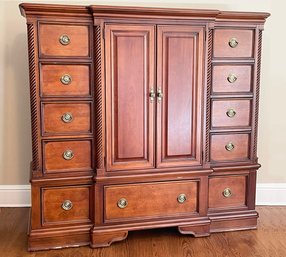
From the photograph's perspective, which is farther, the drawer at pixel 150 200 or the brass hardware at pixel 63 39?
the drawer at pixel 150 200

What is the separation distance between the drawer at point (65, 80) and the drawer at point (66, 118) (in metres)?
0.07

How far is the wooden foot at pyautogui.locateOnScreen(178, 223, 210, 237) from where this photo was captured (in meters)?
2.50

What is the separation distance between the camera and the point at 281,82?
10.0ft

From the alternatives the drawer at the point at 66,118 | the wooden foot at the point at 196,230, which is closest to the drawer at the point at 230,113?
Answer: the wooden foot at the point at 196,230

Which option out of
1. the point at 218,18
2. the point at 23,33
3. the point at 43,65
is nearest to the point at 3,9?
the point at 23,33

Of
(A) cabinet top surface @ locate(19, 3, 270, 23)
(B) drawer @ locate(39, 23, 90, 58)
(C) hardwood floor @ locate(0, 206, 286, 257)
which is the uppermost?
(A) cabinet top surface @ locate(19, 3, 270, 23)

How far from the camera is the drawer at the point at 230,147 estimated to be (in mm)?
2541

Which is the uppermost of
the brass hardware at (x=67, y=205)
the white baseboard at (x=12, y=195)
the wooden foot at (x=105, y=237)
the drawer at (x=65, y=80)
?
the drawer at (x=65, y=80)

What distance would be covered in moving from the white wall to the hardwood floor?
0.51 metres

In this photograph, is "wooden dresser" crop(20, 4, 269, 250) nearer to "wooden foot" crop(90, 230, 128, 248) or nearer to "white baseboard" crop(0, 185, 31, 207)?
A: "wooden foot" crop(90, 230, 128, 248)

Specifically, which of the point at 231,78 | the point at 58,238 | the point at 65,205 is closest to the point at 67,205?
the point at 65,205

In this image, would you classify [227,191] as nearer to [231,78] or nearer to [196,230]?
[196,230]

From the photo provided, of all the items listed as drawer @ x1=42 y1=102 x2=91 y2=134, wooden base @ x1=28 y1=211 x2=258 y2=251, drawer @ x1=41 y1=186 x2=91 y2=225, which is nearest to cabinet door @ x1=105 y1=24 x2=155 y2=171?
drawer @ x1=42 y1=102 x2=91 y2=134

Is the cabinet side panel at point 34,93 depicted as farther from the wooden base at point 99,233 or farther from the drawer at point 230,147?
the drawer at point 230,147
